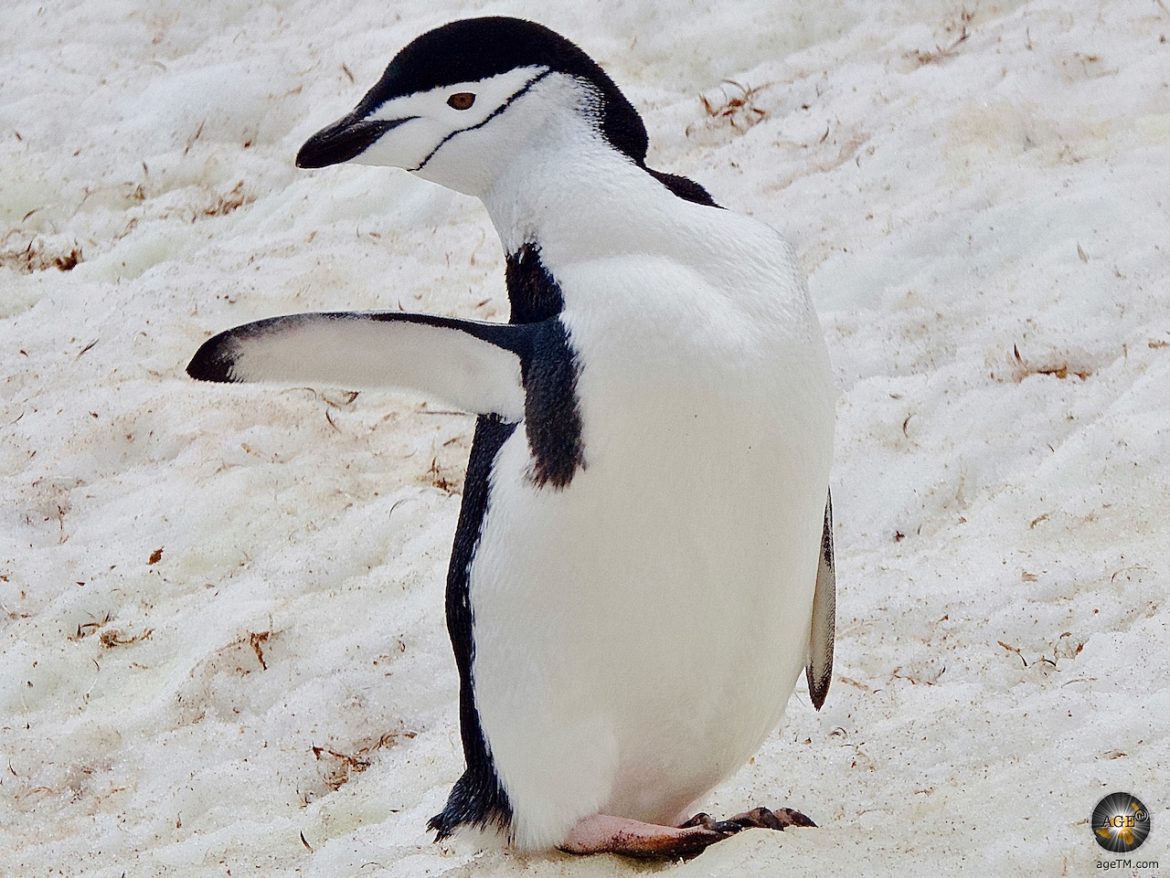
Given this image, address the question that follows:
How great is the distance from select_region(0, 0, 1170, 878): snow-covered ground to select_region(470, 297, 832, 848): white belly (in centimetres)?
16

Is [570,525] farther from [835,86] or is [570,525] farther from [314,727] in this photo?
→ [835,86]

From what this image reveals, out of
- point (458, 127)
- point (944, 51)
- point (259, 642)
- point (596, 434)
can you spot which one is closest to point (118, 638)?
point (259, 642)

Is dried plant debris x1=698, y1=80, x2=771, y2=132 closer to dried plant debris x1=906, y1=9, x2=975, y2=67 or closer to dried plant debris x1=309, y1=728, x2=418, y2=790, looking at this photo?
dried plant debris x1=906, y1=9, x2=975, y2=67

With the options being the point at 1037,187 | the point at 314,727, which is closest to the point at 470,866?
the point at 314,727

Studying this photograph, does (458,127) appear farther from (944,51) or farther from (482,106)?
(944,51)

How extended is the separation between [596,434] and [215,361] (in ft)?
1.66

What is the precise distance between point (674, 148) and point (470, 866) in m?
3.34

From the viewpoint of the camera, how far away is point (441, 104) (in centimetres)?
204

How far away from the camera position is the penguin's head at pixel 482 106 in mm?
2033

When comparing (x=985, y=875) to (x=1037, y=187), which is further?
(x=1037, y=187)

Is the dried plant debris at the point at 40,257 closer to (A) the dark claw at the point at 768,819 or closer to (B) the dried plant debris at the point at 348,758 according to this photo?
(B) the dried plant debris at the point at 348,758

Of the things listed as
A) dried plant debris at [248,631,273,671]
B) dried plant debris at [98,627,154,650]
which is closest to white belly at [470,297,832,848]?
dried plant debris at [248,631,273,671]

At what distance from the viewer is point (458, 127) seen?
80.4 inches

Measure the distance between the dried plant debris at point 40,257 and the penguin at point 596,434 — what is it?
10.4 feet
